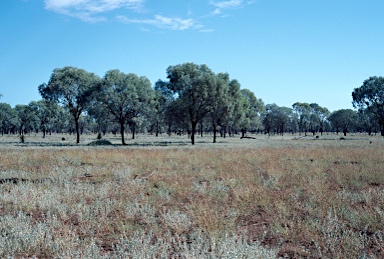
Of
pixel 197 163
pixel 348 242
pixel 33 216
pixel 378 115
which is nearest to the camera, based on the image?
pixel 348 242

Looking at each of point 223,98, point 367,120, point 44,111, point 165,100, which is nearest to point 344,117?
point 367,120

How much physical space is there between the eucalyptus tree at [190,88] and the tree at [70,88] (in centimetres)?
1439

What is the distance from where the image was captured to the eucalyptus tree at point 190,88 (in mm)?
49375

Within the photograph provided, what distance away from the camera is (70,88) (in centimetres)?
5359

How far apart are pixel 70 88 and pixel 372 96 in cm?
7900

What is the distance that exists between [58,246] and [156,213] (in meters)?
3.06

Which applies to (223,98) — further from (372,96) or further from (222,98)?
(372,96)

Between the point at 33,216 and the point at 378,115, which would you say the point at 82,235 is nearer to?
the point at 33,216

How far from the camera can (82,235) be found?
6.32 metres

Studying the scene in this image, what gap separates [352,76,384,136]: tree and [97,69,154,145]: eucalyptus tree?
65144 millimetres

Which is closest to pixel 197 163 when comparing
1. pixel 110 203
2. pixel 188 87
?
pixel 110 203

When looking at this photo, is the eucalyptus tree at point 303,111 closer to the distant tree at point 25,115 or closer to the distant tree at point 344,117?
the distant tree at point 344,117

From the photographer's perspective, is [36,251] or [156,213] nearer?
[36,251]

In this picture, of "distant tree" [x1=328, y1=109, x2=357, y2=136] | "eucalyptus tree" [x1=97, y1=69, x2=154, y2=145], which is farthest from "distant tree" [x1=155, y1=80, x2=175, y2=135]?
"distant tree" [x1=328, y1=109, x2=357, y2=136]
